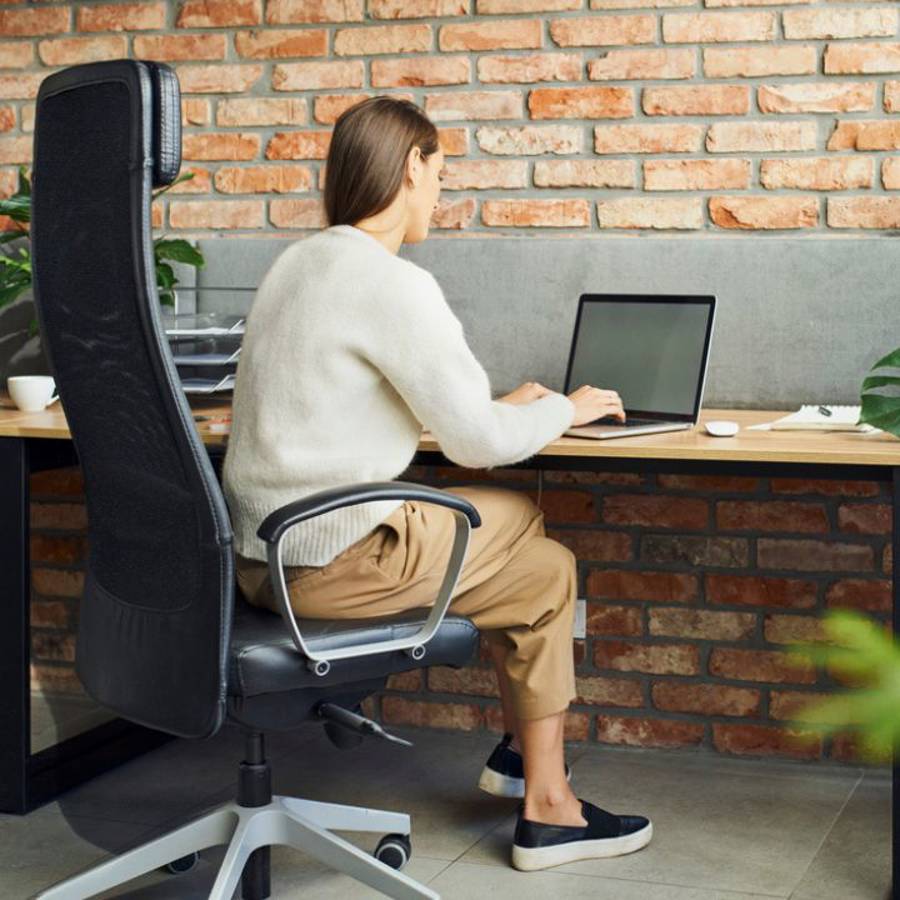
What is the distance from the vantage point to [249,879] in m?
2.06

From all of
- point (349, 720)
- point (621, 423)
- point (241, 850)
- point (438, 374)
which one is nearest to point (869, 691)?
point (349, 720)

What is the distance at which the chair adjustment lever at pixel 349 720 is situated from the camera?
175 centimetres

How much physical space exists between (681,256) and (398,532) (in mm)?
1059

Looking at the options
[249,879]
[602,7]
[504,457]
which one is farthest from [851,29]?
[249,879]

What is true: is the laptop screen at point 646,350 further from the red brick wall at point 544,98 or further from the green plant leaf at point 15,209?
the green plant leaf at point 15,209

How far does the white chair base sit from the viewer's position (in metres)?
1.87

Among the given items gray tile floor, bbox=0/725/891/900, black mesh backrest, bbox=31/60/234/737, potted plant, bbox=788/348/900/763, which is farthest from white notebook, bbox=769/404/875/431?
potted plant, bbox=788/348/900/763

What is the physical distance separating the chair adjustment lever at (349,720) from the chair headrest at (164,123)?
726 millimetres

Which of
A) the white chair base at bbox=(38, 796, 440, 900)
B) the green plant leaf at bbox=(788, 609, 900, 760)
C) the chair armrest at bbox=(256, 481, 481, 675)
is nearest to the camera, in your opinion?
the green plant leaf at bbox=(788, 609, 900, 760)

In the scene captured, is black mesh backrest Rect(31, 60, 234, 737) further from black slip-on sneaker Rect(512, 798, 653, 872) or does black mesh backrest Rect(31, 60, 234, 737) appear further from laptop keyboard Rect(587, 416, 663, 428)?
laptop keyboard Rect(587, 416, 663, 428)

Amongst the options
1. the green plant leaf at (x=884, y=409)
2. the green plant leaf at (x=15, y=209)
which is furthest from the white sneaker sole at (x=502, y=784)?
the green plant leaf at (x=15, y=209)

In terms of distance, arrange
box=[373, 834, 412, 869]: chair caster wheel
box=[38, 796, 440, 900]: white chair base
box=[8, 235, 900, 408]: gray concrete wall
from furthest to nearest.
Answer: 1. box=[8, 235, 900, 408]: gray concrete wall
2. box=[373, 834, 412, 869]: chair caster wheel
3. box=[38, 796, 440, 900]: white chair base

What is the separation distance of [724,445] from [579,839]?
2.32ft

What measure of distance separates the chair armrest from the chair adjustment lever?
0.25 feet
